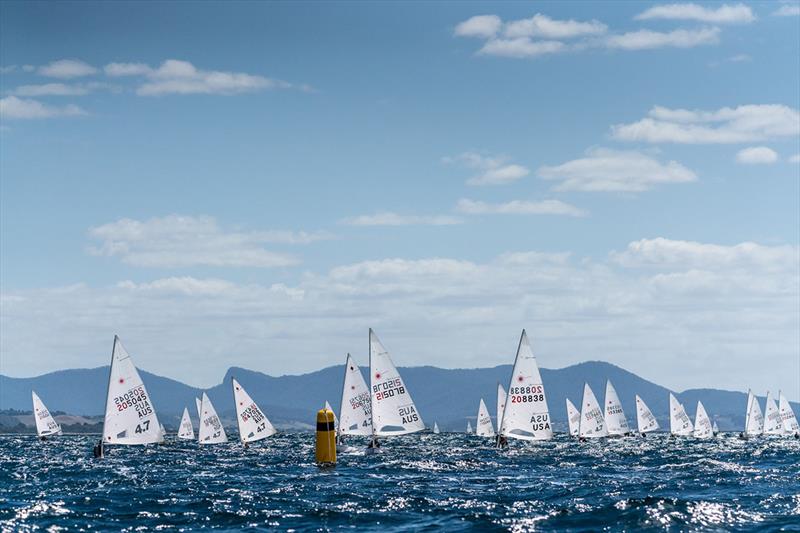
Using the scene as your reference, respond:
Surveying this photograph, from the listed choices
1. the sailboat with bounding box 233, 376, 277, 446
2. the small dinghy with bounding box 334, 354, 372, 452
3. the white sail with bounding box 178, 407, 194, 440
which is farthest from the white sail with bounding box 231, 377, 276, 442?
the white sail with bounding box 178, 407, 194, 440

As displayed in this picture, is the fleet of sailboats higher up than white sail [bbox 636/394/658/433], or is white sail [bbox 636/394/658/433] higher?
the fleet of sailboats

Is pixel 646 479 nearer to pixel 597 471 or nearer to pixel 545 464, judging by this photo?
pixel 597 471

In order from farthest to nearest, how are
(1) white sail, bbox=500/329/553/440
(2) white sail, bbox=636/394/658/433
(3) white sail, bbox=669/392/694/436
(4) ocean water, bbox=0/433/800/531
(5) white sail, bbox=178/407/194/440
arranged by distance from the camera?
1. (3) white sail, bbox=669/392/694/436
2. (2) white sail, bbox=636/394/658/433
3. (5) white sail, bbox=178/407/194/440
4. (1) white sail, bbox=500/329/553/440
5. (4) ocean water, bbox=0/433/800/531

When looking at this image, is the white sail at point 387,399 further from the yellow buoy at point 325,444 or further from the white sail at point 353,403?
the yellow buoy at point 325,444

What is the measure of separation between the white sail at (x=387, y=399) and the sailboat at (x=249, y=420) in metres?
20.8

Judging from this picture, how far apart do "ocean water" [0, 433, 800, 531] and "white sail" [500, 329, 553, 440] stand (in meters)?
7.89

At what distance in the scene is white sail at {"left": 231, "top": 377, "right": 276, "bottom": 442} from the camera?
96.2m

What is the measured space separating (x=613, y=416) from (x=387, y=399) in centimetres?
6477

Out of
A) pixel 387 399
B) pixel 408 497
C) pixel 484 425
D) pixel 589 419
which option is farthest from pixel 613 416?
pixel 408 497

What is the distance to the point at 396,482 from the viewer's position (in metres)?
50.9

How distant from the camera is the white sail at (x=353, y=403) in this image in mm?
87938

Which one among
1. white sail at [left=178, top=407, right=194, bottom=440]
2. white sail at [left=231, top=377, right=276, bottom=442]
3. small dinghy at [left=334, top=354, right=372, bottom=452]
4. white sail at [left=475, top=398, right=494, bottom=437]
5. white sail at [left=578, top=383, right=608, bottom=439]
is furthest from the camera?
white sail at [left=475, top=398, right=494, bottom=437]

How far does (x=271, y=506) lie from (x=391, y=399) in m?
38.0

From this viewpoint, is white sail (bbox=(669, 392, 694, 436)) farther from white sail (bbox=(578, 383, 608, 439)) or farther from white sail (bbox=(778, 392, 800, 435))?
white sail (bbox=(578, 383, 608, 439))
